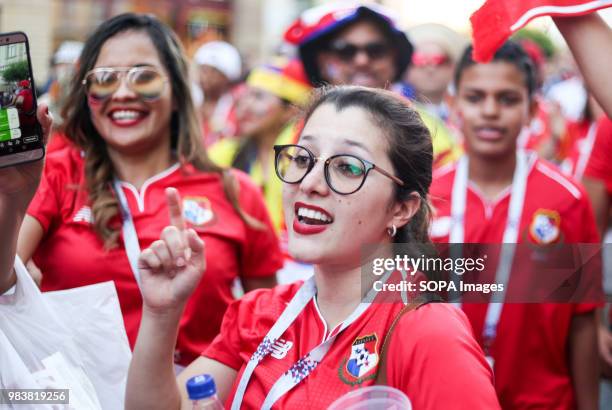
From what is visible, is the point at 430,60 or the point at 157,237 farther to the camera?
the point at 430,60

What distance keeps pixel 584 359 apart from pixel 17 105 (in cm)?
249

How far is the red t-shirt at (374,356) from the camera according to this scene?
6.07 ft

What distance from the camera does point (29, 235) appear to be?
2949 millimetres

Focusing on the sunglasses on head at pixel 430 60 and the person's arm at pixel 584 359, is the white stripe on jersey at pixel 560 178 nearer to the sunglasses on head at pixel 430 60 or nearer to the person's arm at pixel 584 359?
the person's arm at pixel 584 359

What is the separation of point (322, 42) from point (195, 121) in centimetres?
186

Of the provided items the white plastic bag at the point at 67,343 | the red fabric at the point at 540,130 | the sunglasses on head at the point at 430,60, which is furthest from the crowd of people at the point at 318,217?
the red fabric at the point at 540,130

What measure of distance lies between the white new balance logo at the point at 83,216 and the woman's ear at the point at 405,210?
4.32 ft

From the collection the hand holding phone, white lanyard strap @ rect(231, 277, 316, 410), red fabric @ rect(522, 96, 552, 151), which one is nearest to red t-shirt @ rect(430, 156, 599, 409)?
white lanyard strap @ rect(231, 277, 316, 410)

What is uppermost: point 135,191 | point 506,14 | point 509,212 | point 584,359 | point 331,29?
point 506,14

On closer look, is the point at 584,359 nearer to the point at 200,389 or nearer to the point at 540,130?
the point at 200,389

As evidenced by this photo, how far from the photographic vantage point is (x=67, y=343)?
2295 mm

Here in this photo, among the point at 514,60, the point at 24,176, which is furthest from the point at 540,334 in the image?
the point at 24,176

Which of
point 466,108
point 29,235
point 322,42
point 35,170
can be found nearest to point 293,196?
point 35,170

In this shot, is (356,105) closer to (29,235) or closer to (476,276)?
(476,276)
